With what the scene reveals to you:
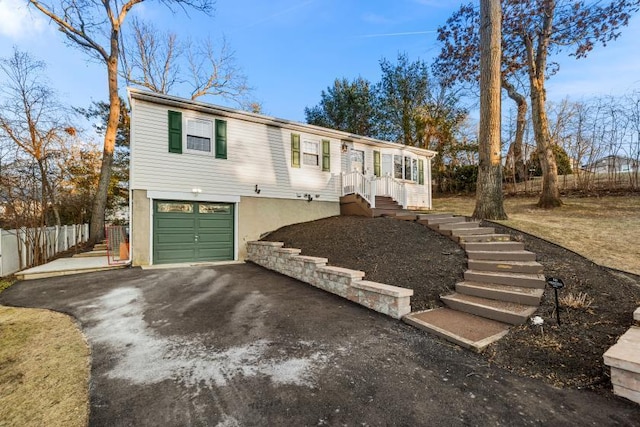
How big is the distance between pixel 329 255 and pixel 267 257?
7.49 ft

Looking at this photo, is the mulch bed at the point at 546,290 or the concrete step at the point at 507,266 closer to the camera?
the mulch bed at the point at 546,290

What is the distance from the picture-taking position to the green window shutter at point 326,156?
11031mm

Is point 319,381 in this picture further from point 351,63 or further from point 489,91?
point 351,63

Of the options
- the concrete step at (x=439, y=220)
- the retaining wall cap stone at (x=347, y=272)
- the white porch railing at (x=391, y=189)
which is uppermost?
the white porch railing at (x=391, y=189)

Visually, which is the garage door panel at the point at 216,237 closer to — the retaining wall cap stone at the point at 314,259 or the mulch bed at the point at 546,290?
the mulch bed at the point at 546,290

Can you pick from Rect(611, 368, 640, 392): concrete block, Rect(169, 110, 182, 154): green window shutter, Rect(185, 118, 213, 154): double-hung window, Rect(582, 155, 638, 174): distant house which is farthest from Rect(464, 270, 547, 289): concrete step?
Rect(582, 155, 638, 174): distant house

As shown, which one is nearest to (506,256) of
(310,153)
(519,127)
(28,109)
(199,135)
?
(310,153)

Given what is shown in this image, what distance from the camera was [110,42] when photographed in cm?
1185

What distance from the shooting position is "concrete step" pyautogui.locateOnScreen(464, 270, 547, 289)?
4.21 meters

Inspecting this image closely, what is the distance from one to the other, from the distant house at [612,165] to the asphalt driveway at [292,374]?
13.9m

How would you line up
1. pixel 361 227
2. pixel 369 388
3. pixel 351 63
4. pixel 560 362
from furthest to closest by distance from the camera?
pixel 351 63
pixel 361 227
pixel 560 362
pixel 369 388

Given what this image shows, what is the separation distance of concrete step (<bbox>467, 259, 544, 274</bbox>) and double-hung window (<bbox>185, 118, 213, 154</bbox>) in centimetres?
803

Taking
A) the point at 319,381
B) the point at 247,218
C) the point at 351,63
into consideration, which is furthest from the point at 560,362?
the point at 351,63

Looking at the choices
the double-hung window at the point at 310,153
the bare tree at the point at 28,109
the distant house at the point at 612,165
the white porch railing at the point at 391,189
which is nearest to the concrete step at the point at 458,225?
the white porch railing at the point at 391,189
